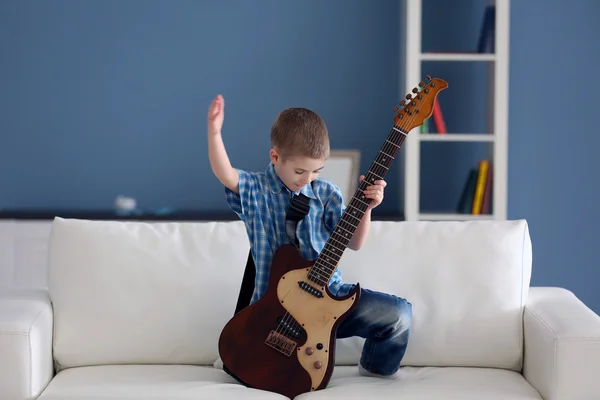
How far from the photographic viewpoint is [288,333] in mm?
2160

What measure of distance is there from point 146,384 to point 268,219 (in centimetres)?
51

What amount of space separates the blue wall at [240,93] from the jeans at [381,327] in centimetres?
203

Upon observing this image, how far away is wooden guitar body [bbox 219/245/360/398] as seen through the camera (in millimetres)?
2143

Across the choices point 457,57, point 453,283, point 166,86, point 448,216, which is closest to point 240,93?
point 166,86

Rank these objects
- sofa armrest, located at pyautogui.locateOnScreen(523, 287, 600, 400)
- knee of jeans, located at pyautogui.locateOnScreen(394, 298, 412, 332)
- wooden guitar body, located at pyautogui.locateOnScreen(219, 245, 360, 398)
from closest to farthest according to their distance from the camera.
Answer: sofa armrest, located at pyautogui.locateOnScreen(523, 287, 600, 400)
wooden guitar body, located at pyautogui.locateOnScreen(219, 245, 360, 398)
knee of jeans, located at pyautogui.locateOnScreen(394, 298, 412, 332)

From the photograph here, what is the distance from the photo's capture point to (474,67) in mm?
4219

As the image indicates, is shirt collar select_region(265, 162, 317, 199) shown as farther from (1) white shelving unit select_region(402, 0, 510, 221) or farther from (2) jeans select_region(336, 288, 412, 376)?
(1) white shelving unit select_region(402, 0, 510, 221)

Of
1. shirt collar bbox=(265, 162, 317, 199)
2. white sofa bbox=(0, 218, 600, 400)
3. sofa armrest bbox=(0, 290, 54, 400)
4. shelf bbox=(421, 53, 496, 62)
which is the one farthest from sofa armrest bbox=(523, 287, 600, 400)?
shelf bbox=(421, 53, 496, 62)

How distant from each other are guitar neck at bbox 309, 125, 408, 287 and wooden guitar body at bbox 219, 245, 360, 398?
0.10 ft

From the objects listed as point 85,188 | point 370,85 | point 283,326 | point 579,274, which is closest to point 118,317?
point 283,326

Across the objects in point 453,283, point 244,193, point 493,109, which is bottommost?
point 453,283

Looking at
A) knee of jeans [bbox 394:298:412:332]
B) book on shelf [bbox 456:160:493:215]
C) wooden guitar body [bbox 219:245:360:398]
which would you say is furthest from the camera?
book on shelf [bbox 456:160:493:215]

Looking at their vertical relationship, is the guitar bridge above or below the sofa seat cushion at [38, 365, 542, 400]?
above

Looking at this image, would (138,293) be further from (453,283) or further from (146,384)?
(453,283)
